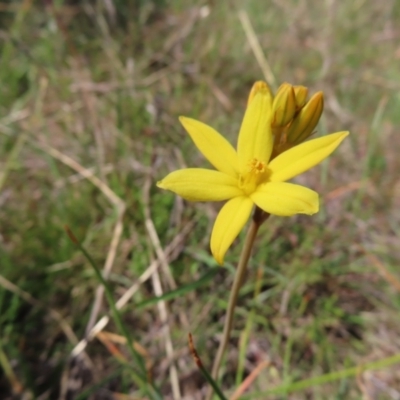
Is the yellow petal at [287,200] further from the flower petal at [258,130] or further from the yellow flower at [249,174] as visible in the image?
the flower petal at [258,130]

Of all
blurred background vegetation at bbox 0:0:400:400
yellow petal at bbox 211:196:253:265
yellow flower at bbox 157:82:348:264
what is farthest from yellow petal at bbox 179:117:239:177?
blurred background vegetation at bbox 0:0:400:400

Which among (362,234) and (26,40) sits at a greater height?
(26,40)

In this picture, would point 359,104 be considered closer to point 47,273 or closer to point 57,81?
point 57,81

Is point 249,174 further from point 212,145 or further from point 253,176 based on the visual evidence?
point 212,145

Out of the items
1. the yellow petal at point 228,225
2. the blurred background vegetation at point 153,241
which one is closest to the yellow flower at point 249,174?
the yellow petal at point 228,225

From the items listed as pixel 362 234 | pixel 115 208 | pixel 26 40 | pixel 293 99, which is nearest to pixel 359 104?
pixel 362 234

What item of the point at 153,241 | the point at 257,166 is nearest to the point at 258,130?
the point at 257,166
